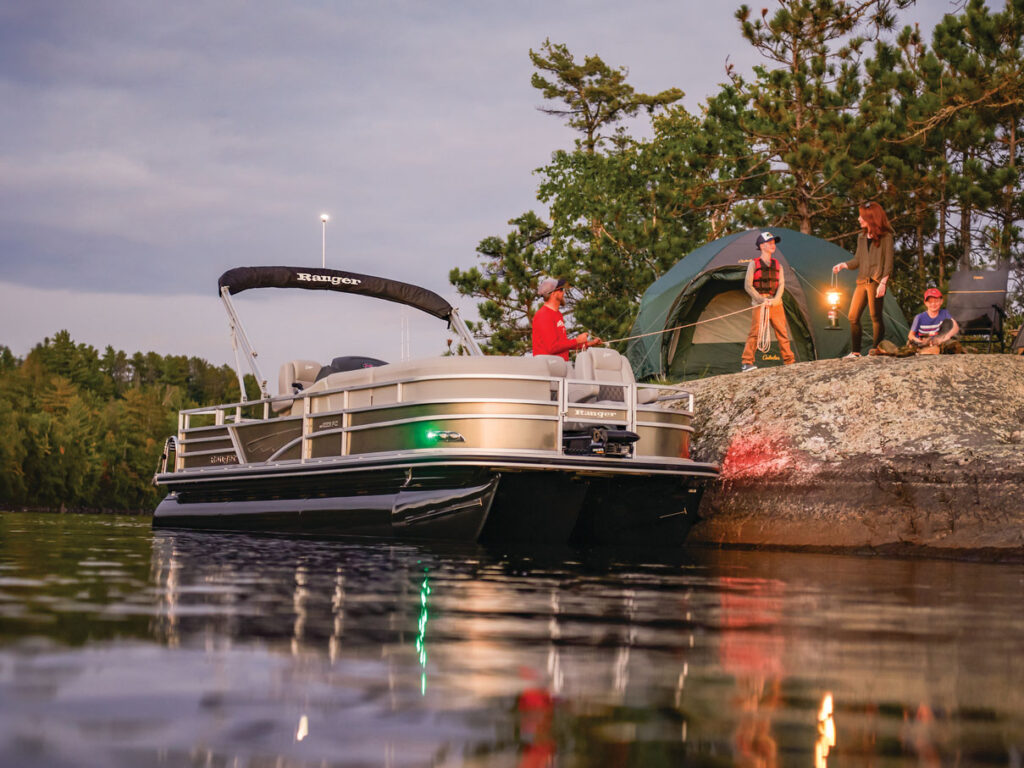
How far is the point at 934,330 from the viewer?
44.9 feet

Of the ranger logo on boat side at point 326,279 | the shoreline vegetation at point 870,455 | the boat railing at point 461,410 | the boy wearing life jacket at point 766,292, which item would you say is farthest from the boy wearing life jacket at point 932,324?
the ranger logo on boat side at point 326,279

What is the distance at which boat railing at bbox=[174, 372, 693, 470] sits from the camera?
34.3 feet

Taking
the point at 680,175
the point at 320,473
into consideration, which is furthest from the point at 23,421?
the point at 320,473

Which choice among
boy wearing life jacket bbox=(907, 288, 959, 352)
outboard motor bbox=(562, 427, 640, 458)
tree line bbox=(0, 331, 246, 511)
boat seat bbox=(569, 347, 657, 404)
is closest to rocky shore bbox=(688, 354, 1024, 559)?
boy wearing life jacket bbox=(907, 288, 959, 352)

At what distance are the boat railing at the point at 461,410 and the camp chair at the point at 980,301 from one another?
10.7 meters

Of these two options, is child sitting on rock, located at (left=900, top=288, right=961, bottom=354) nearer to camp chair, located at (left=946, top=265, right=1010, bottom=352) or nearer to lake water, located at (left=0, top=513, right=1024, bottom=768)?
camp chair, located at (left=946, top=265, right=1010, bottom=352)

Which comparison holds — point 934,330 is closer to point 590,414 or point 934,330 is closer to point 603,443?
point 590,414

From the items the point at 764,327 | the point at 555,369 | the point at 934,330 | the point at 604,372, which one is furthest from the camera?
the point at 764,327

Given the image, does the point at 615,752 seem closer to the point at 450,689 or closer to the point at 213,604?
the point at 450,689

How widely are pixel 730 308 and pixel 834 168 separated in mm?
4850

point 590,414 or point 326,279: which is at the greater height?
point 326,279

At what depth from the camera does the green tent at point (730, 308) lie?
20875mm

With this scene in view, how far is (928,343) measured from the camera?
13406 millimetres

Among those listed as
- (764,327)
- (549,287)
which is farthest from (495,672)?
(764,327)
